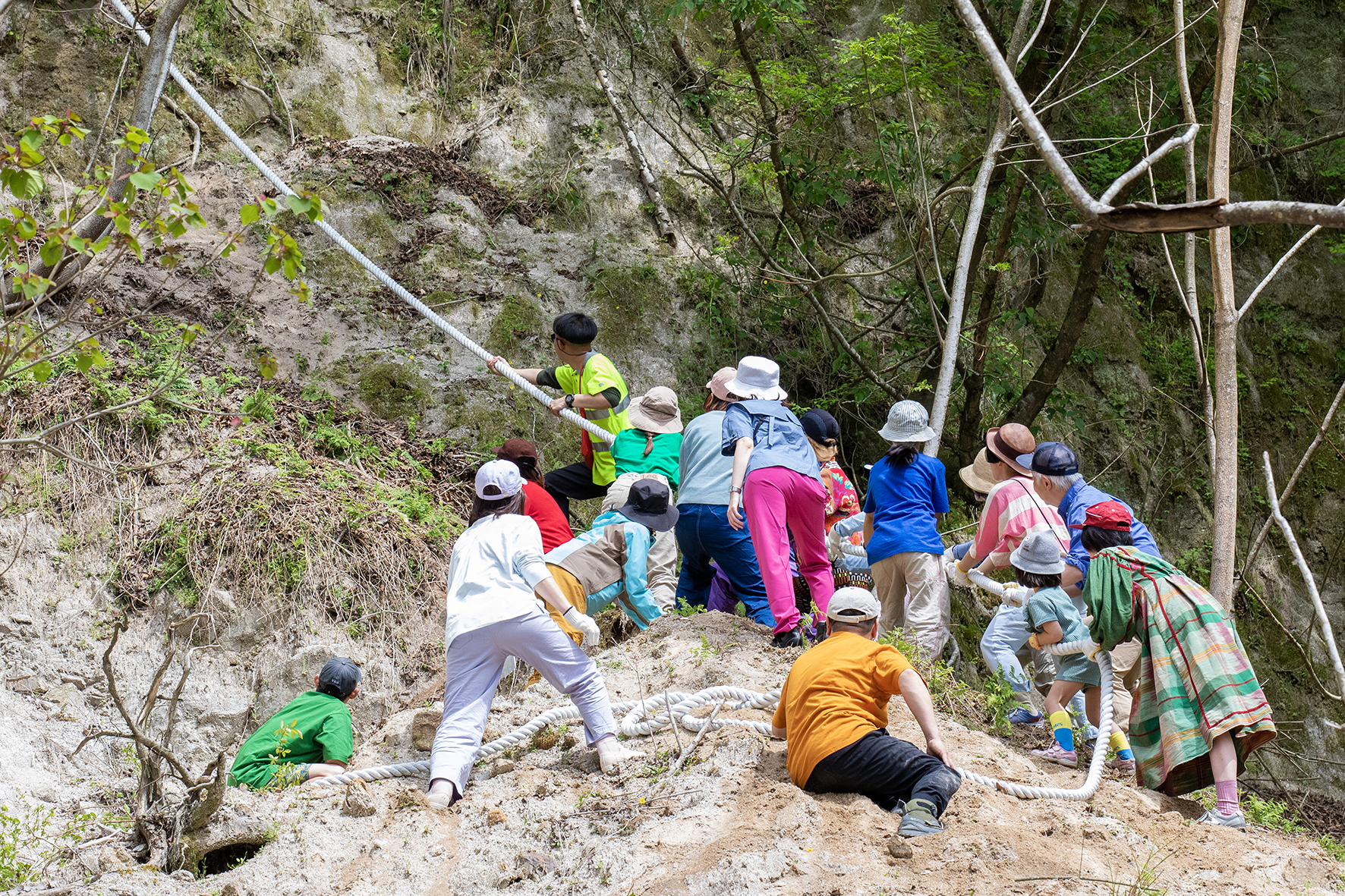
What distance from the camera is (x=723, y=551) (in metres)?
6.25

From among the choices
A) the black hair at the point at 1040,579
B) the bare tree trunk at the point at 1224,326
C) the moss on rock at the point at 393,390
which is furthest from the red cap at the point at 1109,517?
the moss on rock at the point at 393,390

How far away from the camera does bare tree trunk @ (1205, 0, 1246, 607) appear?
4.70m

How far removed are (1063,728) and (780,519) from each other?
6.21ft

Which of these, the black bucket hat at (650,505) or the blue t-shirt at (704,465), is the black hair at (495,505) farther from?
the blue t-shirt at (704,465)

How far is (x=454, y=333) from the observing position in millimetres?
7980

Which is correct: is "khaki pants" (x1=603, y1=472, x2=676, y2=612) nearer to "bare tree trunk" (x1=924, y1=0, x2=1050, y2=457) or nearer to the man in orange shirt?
"bare tree trunk" (x1=924, y1=0, x2=1050, y2=457)

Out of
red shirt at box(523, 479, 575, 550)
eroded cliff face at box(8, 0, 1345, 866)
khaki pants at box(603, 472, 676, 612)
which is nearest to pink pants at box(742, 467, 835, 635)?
khaki pants at box(603, 472, 676, 612)

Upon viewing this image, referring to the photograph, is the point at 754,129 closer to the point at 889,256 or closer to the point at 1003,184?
the point at 889,256

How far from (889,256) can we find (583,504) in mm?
5289

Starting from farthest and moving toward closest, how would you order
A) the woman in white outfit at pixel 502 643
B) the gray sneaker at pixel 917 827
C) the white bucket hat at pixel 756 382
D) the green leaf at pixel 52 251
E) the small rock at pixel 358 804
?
the white bucket hat at pixel 756 382 → the woman in white outfit at pixel 502 643 → the small rock at pixel 358 804 → the gray sneaker at pixel 917 827 → the green leaf at pixel 52 251

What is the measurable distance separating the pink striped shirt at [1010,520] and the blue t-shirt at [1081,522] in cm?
7

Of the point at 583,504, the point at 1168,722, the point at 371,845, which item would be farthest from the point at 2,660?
the point at 1168,722

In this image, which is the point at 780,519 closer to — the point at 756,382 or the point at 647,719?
the point at 756,382

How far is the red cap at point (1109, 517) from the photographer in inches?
212
